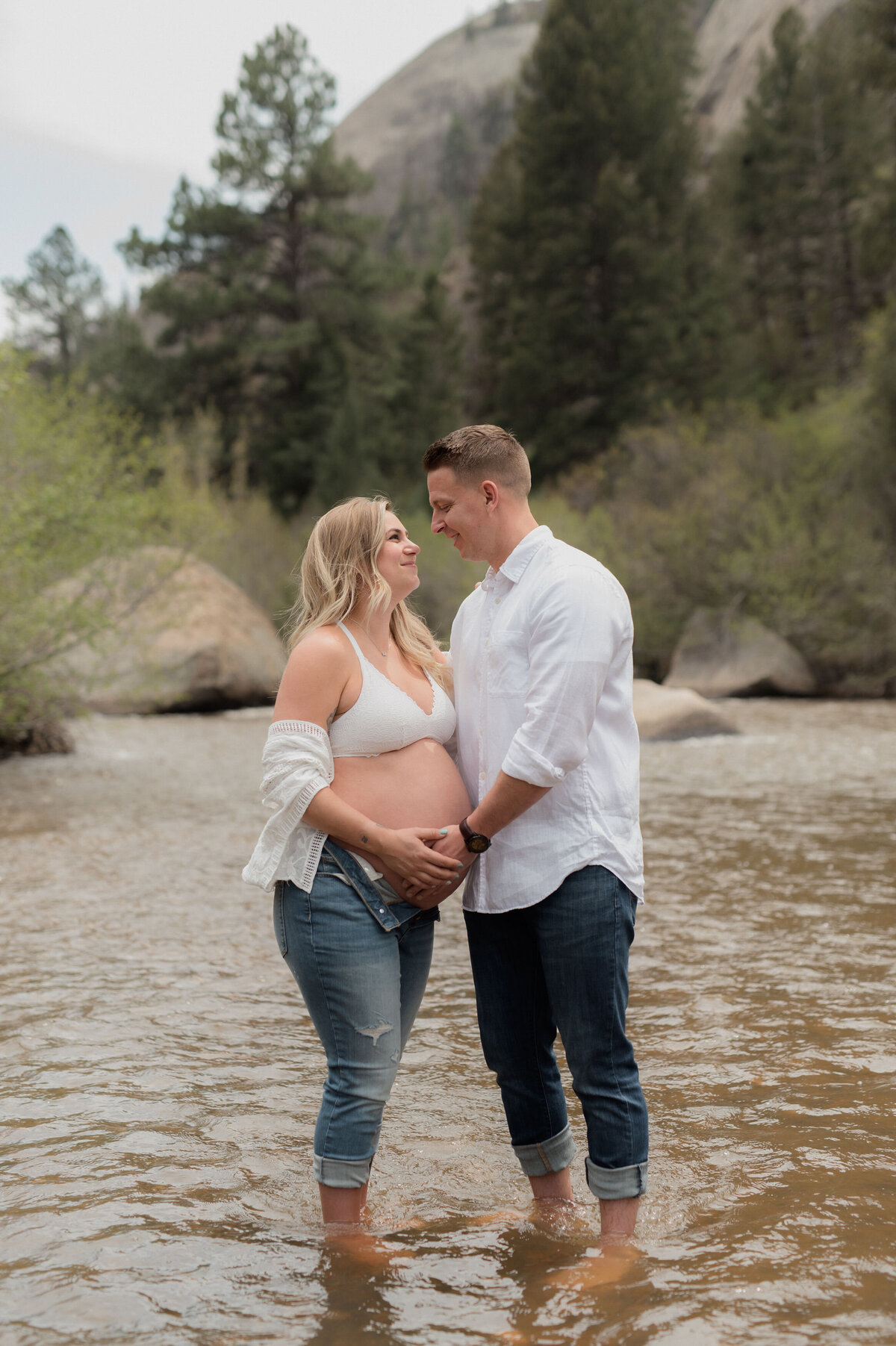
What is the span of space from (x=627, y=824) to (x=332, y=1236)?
134cm

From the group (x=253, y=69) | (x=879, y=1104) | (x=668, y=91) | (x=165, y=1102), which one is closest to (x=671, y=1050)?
(x=879, y=1104)

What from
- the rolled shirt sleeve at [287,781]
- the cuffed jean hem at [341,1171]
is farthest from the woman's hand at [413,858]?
the cuffed jean hem at [341,1171]

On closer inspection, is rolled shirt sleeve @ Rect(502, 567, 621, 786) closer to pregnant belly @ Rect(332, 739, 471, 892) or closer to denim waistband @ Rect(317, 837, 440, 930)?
pregnant belly @ Rect(332, 739, 471, 892)

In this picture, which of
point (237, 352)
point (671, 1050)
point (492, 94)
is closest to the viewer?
point (671, 1050)

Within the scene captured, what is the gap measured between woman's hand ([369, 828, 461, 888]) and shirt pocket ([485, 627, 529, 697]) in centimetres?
43

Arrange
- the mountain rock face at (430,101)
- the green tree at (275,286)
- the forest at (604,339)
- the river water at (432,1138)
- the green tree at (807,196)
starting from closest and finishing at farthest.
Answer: the river water at (432,1138) < the forest at (604,339) < the green tree at (275,286) < the green tree at (807,196) < the mountain rock face at (430,101)

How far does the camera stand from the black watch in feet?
10.5

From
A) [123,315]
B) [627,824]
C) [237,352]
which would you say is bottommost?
[627,824]

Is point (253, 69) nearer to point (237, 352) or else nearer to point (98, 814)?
point (237, 352)

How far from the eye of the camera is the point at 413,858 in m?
3.18

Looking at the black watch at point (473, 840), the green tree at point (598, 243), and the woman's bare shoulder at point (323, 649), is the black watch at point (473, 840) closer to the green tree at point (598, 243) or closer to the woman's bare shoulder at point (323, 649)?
the woman's bare shoulder at point (323, 649)

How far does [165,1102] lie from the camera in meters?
4.52

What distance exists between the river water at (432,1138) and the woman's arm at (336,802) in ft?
3.42

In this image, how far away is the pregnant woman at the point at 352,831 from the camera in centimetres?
320
